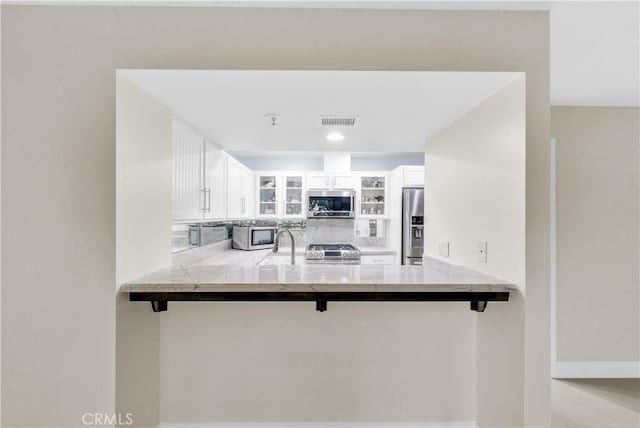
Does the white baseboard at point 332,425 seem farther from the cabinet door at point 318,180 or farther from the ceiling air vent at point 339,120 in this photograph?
the cabinet door at point 318,180

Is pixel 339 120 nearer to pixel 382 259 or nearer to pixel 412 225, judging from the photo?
pixel 412 225

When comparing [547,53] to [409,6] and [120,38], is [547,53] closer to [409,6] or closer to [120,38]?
[409,6]

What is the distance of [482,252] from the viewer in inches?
69.9

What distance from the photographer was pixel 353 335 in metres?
1.95

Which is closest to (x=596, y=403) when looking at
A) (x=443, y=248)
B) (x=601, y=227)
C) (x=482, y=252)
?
(x=601, y=227)

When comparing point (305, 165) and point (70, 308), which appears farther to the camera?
point (305, 165)

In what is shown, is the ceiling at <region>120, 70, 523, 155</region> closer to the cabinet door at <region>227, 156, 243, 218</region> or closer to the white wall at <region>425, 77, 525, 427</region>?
the white wall at <region>425, 77, 525, 427</region>

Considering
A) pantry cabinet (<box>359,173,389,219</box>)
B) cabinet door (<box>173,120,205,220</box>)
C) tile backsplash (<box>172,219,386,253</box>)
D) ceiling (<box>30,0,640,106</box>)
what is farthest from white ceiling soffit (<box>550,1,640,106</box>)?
tile backsplash (<box>172,219,386,253</box>)

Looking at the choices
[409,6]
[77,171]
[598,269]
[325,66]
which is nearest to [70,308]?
[77,171]

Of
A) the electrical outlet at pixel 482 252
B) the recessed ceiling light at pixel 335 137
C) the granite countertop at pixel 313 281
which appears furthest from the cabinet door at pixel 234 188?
the electrical outlet at pixel 482 252

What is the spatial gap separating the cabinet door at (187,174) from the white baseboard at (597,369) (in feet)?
11.0

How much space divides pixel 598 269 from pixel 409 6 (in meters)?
2.79

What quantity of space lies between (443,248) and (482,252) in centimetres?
52

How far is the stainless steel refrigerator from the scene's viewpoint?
160 inches
